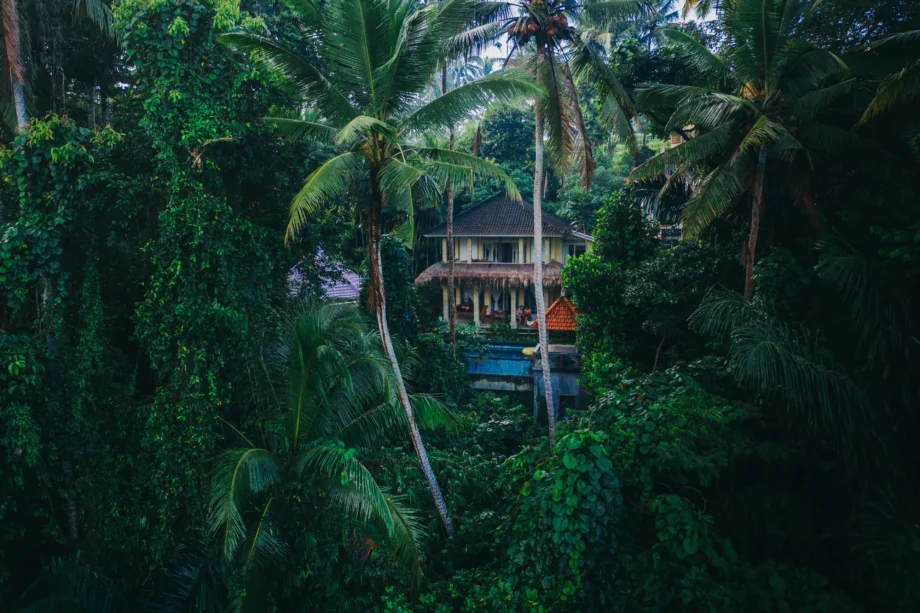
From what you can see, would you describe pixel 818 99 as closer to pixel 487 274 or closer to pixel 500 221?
pixel 487 274

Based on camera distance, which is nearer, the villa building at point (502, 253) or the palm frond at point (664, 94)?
the palm frond at point (664, 94)

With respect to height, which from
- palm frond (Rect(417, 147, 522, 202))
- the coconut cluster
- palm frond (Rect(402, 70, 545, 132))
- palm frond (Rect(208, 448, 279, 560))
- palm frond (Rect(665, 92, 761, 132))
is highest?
the coconut cluster

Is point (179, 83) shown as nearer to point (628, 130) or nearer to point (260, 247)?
point (260, 247)

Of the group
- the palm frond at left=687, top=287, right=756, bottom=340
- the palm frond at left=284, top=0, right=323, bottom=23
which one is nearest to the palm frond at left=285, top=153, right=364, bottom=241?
the palm frond at left=284, top=0, right=323, bottom=23

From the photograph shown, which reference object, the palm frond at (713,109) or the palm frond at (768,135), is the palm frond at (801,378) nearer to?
the palm frond at (768,135)

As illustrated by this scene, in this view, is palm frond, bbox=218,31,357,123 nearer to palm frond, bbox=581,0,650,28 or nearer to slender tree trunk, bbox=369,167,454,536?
slender tree trunk, bbox=369,167,454,536

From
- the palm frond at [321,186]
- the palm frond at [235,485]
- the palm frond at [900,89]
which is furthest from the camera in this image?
the palm frond at [321,186]

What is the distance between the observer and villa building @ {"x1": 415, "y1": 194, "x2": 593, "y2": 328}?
25000 mm

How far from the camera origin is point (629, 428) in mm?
7422

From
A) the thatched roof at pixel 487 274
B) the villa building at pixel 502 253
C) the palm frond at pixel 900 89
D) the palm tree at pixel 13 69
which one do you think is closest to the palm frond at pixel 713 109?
the palm frond at pixel 900 89

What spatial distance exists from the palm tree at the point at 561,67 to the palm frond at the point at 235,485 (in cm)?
520

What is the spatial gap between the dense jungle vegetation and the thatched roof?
1419 centimetres

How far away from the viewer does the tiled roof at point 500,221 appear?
24.9 metres

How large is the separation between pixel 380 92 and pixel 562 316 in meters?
13.0
